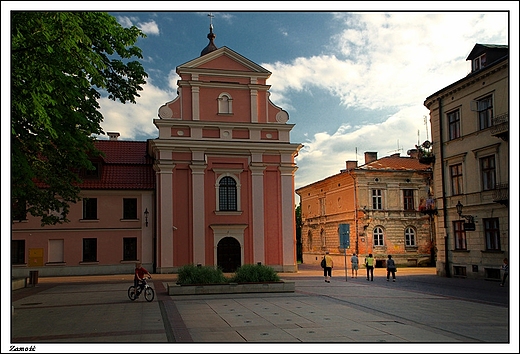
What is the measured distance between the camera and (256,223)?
3584cm

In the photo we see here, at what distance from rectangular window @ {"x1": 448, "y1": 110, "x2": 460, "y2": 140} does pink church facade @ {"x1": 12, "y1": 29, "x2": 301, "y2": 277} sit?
1217cm

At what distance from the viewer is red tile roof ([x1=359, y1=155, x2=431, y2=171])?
45062 millimetres

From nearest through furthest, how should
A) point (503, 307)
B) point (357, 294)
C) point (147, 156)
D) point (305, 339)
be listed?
1. point (305, 339)
2. point (503, 307)
3. point (357, 294)
4. point (147, 156)

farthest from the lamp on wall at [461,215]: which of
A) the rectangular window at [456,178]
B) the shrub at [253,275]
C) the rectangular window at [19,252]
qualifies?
the rectangular window at [19,252]

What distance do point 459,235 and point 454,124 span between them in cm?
606

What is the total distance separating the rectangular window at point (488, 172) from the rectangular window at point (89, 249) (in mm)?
25372

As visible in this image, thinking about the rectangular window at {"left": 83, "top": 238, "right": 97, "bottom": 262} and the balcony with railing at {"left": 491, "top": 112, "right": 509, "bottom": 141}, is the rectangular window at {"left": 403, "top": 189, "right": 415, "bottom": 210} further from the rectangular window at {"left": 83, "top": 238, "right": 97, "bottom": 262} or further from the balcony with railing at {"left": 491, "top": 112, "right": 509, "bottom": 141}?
the rectangular window at {"left": 83, "top": 238, "right": 97, "bottom": 262}

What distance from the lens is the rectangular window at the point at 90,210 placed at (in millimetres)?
35781

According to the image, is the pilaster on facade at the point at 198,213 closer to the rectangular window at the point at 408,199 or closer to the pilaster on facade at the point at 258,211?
the pilaster on facade at the point at 258,211

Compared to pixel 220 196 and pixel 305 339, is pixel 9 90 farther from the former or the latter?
pixel 220 196

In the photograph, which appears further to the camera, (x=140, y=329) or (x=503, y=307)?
(x=503, y=307)

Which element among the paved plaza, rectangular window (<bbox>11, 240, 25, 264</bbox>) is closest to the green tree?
the paved plaza

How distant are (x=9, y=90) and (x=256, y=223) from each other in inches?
1101

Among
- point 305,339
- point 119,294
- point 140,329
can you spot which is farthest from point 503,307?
point 119,294
